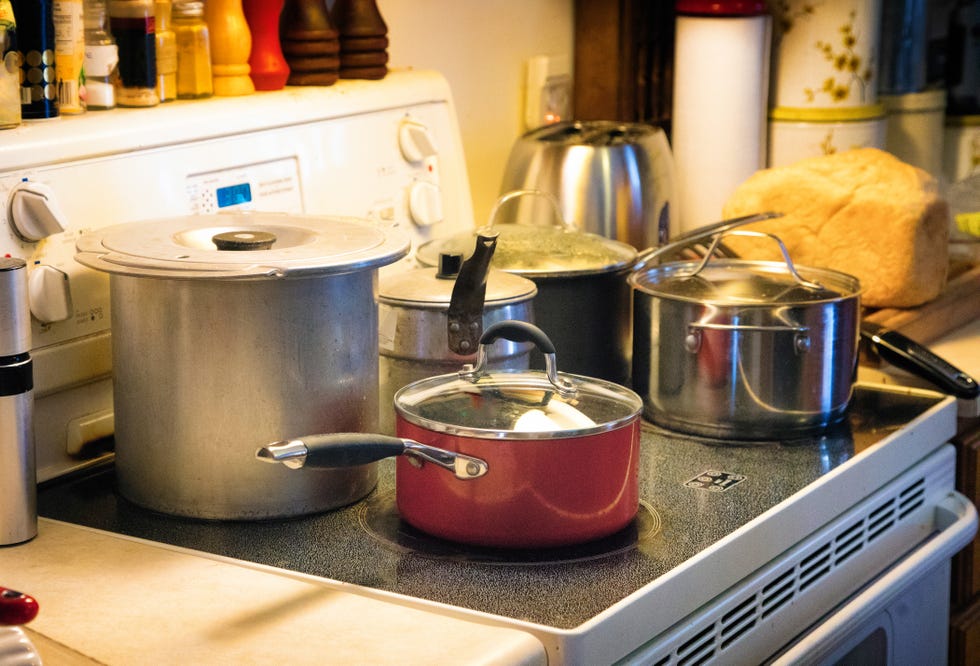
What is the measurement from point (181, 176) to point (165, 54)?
0.44ft

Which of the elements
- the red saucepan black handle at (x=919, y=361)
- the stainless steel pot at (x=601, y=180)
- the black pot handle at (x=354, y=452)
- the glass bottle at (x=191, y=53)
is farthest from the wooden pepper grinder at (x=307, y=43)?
the red saucepan black handle at (x=919, y=361)

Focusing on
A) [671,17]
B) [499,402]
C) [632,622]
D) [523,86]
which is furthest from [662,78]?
[632,622]

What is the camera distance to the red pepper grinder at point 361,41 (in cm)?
147

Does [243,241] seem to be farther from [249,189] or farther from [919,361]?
[919,361]

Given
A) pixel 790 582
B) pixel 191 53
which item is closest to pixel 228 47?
pixel 191 53

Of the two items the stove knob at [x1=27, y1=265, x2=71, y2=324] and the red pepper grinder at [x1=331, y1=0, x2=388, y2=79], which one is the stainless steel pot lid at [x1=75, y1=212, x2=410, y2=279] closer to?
the stove knob at [x1=27, y1=265, x2=71, y2=324]

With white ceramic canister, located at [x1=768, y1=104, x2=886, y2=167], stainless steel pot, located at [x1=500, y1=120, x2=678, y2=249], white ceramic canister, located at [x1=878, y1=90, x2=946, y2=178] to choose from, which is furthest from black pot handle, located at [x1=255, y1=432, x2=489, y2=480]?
white ceramic canister, located at [x1=878, y1=90, x2=946, y2=178]

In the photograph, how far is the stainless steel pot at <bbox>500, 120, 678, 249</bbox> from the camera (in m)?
1.68

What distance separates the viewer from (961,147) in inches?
94.1

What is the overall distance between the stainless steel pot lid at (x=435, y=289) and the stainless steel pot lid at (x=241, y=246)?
0.07 metres

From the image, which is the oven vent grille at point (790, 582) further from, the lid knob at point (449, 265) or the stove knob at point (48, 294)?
the stove knob at point (48, 294)

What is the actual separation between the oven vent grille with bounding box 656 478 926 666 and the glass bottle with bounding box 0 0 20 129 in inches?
27.2

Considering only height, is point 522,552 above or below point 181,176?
below

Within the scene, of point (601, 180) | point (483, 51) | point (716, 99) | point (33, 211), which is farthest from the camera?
point (716, 99)
